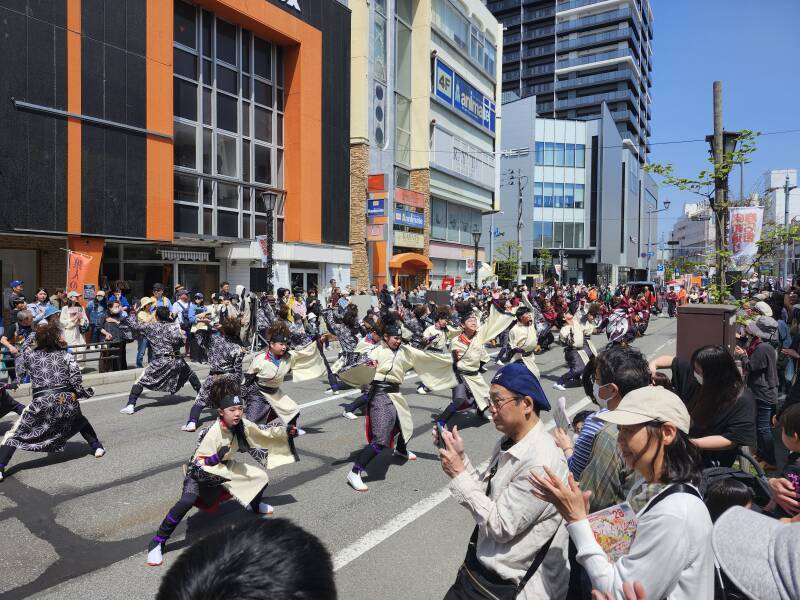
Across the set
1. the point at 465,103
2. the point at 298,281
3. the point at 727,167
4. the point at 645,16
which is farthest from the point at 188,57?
the point at 645,16

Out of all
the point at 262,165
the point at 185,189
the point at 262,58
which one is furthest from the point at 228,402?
the point at 262,58

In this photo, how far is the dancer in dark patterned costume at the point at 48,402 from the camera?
6.30 meters

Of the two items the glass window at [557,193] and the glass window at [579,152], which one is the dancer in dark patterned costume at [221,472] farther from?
the glass window at [579,152]

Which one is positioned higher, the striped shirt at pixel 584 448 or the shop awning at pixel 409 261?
the shop awning at pixel 409 261

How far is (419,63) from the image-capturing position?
34.6 metres

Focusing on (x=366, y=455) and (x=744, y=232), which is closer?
(x=366, y=455)

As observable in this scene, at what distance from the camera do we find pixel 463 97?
1583 inches

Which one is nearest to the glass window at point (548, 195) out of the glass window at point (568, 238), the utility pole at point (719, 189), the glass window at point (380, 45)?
the glass window at point (568, 238)

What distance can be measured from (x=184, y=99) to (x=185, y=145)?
1.73 m

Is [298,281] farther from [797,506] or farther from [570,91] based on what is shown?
[570,91]

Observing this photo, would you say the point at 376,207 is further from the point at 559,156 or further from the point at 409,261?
the point at 559,156

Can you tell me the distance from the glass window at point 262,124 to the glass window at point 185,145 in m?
3.35

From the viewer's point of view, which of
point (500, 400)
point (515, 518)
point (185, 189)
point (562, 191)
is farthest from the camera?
point (562, 191)

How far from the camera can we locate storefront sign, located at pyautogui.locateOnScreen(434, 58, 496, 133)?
36656mm
